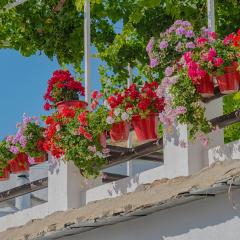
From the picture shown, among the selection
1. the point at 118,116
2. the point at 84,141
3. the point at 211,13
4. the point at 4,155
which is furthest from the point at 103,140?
the point at 4,155

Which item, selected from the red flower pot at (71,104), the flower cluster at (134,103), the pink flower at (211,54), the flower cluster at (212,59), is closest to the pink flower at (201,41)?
the flower cluster at (212,59)

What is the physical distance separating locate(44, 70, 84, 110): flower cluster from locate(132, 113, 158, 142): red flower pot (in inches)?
60.8

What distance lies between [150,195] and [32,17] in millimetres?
7059

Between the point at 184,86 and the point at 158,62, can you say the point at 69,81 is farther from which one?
the point at 184,86

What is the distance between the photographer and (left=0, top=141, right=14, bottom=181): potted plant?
9.95 meters

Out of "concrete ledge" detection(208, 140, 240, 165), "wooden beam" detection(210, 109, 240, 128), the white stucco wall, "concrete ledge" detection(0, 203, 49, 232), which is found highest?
"wooden beam" detection(210, 109, 240, 128)

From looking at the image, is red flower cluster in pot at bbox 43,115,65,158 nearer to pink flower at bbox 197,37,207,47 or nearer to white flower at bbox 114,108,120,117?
white flower at bbox 114,108,120,117

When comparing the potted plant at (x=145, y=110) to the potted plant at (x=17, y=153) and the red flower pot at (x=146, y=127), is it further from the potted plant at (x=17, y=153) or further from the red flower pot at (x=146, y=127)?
the potted plant at (x=17, y=153)

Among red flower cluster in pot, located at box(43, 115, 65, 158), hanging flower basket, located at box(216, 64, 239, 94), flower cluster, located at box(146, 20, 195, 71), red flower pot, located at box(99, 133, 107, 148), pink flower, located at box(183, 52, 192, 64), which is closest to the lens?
hanging flower basket, located at box(216, 64, 239, 94)

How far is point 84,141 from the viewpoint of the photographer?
8562mm

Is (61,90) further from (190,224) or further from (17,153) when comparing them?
(190,224)

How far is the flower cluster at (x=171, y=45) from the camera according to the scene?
26.4ft

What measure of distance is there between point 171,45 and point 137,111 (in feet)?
2.14

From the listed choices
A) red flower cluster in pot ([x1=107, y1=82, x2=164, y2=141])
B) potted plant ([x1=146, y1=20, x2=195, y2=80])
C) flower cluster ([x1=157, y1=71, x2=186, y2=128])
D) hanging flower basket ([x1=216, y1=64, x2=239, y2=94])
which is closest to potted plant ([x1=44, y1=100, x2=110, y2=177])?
red flower cluster in pot ([x1=107, y1=82, x2=164, y2=141])
